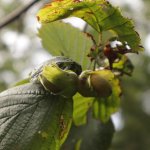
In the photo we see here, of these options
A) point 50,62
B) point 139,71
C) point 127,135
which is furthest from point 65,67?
point 127,135

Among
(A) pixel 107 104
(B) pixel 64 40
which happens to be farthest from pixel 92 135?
(B) pixel 64 40

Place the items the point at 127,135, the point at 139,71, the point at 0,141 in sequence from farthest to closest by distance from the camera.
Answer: the point at 127,135 → the point at 139,71 → the point at 0,141

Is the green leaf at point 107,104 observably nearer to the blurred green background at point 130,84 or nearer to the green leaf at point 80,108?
the green leaf at point 80,108

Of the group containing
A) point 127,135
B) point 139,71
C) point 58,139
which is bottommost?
point 127,135

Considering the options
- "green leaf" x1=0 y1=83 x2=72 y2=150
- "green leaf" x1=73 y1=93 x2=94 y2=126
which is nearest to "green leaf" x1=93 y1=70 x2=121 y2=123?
"green leaf" x1=73 y1=93 x2=94 y2=126

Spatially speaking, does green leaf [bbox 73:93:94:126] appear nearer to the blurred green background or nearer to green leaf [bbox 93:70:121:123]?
green leaf [bbox 93:70:121:123]

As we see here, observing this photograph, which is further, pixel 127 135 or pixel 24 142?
pixel 127 135

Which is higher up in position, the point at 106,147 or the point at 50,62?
the point at 50,62

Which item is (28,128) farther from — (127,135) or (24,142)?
(127,135)
